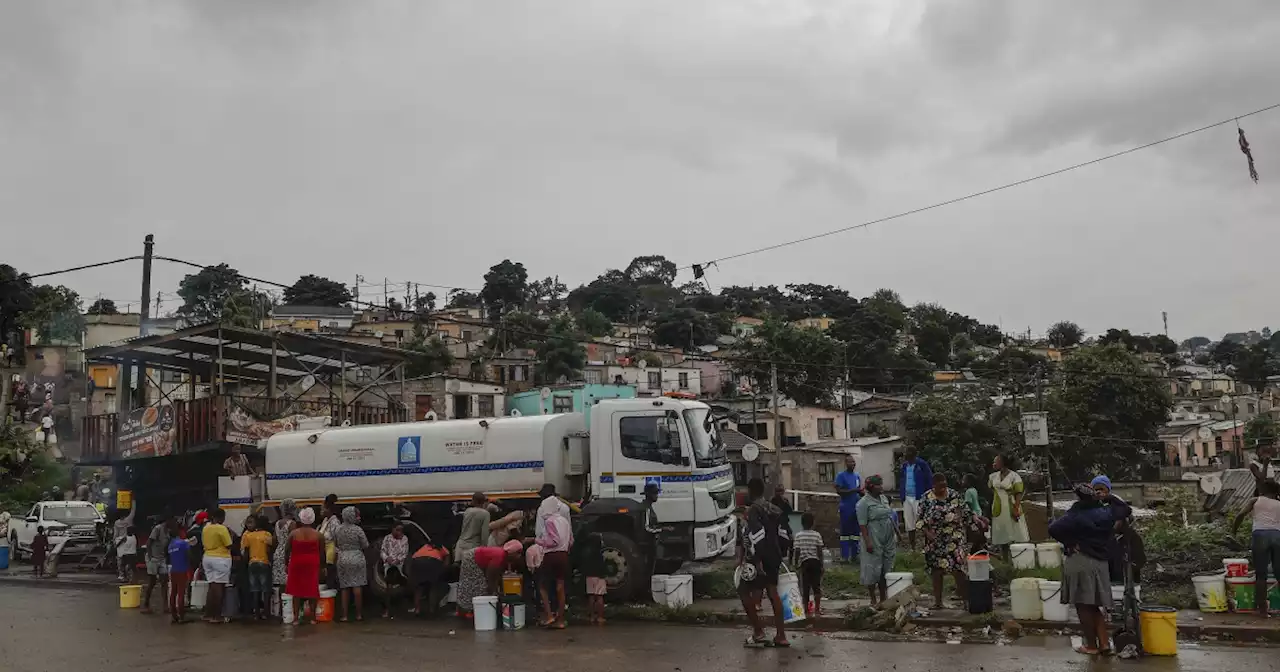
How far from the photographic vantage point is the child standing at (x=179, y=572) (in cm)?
1439

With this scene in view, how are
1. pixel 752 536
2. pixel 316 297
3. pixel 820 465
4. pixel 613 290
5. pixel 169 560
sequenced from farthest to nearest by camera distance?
pixel 613 290 → pixel 316 297 → pixel 820 465 → pixel 169 560 → pixel 752 536

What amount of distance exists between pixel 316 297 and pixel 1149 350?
3650 inches

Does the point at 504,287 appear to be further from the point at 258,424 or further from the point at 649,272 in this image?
the point at 258,424

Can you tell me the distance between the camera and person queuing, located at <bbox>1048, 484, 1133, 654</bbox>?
9094 mm

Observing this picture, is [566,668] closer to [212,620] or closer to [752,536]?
[752,536]

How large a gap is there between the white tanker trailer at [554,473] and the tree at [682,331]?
244 feet

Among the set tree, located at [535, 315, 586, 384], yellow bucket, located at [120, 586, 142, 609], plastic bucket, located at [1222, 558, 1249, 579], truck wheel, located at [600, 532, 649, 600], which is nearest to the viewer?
plastic bucket, located at [1222, 558, 1249, 579]

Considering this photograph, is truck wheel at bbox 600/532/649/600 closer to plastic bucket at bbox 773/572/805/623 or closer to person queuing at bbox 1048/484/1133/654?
plastic bucket at bbox 773/572/805/623

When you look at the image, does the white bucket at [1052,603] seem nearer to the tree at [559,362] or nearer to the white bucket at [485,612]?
the white bucket at [485,612]

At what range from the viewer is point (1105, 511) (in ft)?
30.3

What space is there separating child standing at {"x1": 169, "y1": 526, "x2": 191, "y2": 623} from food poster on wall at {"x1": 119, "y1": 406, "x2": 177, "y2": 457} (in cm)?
576

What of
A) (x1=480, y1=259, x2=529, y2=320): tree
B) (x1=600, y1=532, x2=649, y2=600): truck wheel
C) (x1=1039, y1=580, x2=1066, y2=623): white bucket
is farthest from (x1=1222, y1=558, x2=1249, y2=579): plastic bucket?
(x1=480, y1=259, x2=529, y2=320): tree

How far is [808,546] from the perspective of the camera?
1194 centimetres

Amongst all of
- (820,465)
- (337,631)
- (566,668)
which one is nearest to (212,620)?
(337,631)
